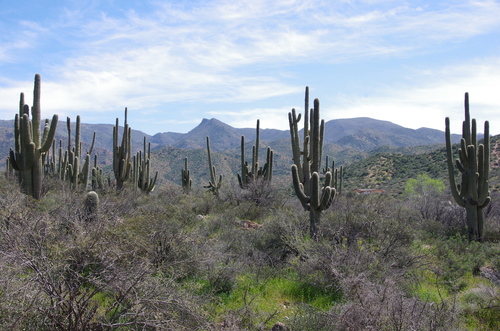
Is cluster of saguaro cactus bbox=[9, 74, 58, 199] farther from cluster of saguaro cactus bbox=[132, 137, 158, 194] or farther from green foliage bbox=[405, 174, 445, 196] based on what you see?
green foliage bbox=[405, 174, 445, 196]

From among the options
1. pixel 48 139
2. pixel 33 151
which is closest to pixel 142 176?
pixel 48 139

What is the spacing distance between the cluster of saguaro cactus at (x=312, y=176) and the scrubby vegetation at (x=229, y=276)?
50cm

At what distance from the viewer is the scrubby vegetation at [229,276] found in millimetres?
4777

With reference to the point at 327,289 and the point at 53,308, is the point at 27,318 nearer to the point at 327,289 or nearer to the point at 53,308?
the point at 53,308

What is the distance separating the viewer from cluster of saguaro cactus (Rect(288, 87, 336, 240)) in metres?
11.2

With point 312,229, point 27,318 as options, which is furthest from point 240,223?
point 27,318

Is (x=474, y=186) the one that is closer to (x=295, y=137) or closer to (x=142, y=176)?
(x=295, y=137)

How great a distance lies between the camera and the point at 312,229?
36.0 ft

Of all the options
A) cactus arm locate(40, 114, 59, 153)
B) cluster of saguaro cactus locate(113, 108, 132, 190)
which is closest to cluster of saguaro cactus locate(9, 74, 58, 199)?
cactus arm locate(40, 114, 59, 153)

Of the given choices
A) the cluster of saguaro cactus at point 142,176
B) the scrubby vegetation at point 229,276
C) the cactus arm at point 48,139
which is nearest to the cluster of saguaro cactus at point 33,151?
the cactus arm at point 48,139

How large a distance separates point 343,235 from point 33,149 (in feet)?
33.0

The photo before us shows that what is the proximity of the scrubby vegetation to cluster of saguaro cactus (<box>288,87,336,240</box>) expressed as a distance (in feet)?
1.65

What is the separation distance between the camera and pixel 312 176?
1123 cm

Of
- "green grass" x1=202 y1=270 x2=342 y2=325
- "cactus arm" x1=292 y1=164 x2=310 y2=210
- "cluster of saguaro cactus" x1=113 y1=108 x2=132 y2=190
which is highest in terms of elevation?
"cluster of saguaro cactus" x1=113 y1=108 x2=132 y2=190
